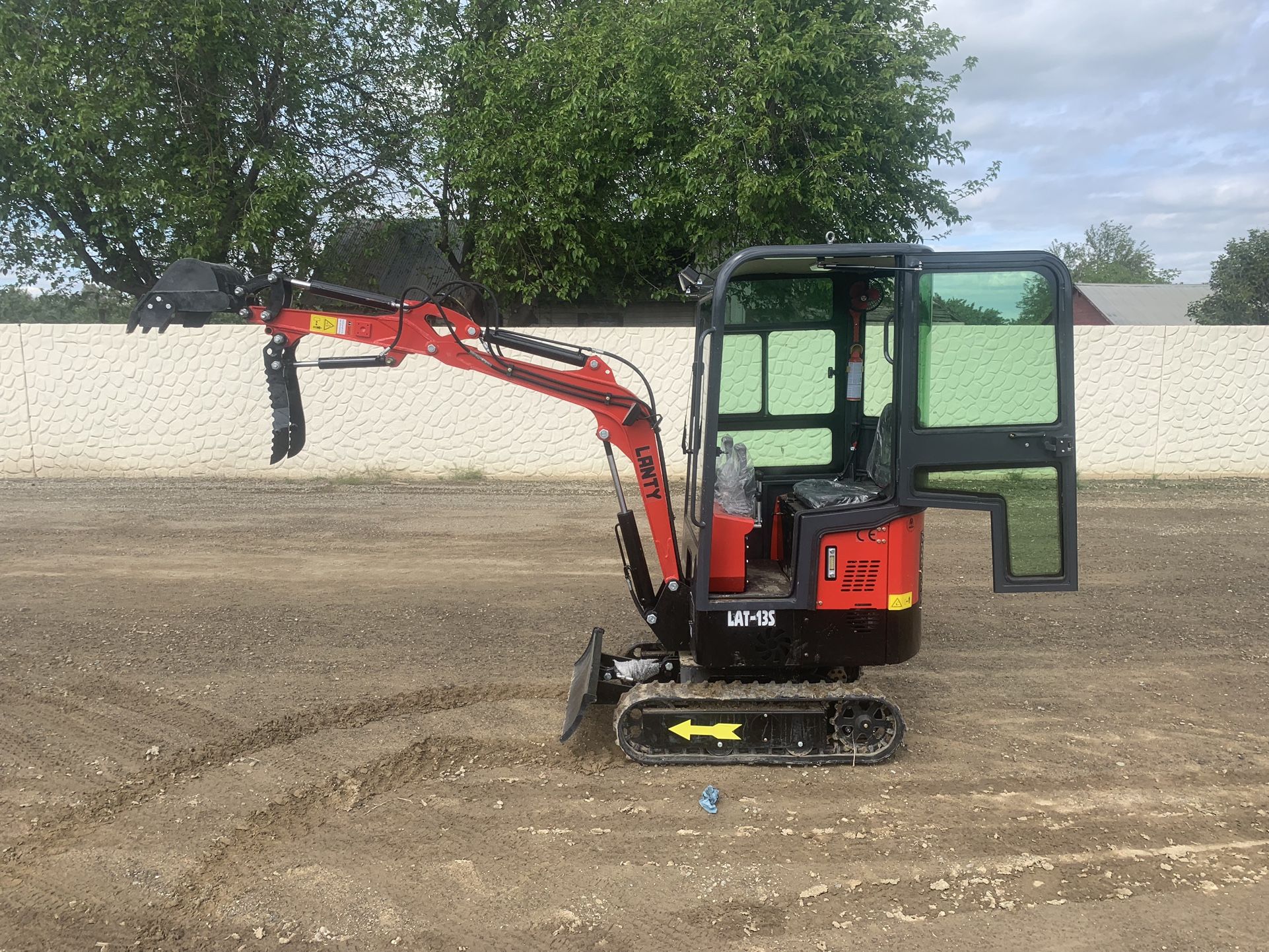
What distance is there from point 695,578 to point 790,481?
117 centimetres

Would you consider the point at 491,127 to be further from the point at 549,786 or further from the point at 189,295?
the point at 549,786

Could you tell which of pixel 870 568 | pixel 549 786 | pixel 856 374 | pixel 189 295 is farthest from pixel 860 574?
pixel 189 295

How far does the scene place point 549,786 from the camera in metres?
4.29

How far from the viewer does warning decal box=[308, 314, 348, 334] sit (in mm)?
4504

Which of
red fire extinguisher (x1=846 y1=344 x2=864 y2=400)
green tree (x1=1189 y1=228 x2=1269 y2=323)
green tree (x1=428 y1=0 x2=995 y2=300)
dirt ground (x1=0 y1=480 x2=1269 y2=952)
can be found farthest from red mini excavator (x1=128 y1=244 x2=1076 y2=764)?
green tree (x1=1189 y1=228 x2=1269 y2=323)

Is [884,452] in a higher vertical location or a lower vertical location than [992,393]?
lower

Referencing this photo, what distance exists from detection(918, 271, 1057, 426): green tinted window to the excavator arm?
4.43 ft

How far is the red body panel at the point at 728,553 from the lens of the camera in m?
4.46

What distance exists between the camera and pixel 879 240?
1499cm

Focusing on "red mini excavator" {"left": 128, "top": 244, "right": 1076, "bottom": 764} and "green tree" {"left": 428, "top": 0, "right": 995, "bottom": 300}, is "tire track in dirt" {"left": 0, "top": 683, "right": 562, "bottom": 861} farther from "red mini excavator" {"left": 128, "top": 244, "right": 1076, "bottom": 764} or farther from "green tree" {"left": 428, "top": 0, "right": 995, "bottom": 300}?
"green tree" {"left": 428, "top": 0, "right": 995, "bottom": 300}

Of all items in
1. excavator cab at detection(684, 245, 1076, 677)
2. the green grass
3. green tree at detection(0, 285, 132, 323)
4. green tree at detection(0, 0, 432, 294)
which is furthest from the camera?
Result: green tree at detection(0, 285, 132, 323)

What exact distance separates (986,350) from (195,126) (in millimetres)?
15091

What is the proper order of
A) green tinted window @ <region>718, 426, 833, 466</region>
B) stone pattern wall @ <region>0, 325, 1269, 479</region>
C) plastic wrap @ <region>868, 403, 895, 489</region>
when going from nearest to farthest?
plastic wrap @ <region>868, 403, 895, 489</region> < green tinted window @ <region>718, 426, 833, 466</region> < stone pattern wall @ <region>0, 325, 1269, 479</region>

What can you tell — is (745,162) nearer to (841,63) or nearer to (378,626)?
(841,63)
